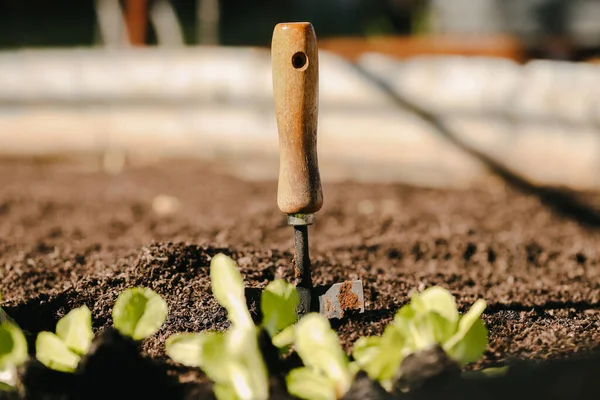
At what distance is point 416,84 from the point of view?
10.00 ft

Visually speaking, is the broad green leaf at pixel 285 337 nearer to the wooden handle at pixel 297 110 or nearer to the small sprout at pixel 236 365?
the small sprout at pixel 236 365

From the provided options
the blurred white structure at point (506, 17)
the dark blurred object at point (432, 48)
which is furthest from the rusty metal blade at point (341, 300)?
the blurred white structure at point (506, 17)

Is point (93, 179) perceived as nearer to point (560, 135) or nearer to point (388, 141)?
point (388, 141)

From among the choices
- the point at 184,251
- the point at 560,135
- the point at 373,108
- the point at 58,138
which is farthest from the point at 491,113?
the point at 58,138

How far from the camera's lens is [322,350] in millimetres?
887

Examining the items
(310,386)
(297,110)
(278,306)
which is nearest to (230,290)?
(278,306)

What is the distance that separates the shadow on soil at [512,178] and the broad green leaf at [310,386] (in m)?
1.75

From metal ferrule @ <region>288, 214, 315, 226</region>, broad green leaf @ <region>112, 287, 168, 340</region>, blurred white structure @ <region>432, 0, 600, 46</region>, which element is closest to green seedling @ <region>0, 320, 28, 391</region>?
broad green leaf @ <region>112, 287, 168, 340</region>

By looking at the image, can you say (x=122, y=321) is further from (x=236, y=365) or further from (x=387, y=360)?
(x=387, y=360)

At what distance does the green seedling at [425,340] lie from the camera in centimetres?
90

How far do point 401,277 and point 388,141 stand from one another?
1.71 meters

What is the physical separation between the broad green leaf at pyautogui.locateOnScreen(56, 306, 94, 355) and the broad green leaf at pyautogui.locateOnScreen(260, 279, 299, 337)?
261 millimetres

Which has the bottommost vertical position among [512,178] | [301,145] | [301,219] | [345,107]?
[512,178]

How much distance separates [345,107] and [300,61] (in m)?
2.12
